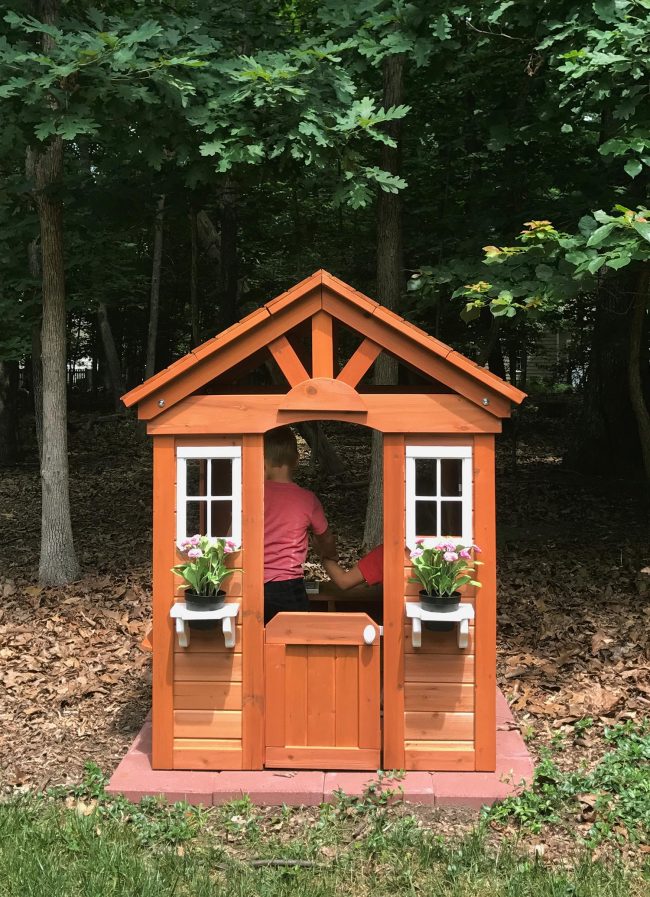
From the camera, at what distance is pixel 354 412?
497cm

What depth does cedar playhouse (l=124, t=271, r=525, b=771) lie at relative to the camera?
16.2ft

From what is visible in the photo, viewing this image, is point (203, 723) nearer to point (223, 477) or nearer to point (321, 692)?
point (321, 692)

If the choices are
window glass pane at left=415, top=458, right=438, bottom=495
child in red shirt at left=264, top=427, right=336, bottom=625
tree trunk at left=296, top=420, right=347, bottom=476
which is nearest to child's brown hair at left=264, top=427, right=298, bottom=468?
child in red shirt at left=264, top=427, right=336, bottom=625

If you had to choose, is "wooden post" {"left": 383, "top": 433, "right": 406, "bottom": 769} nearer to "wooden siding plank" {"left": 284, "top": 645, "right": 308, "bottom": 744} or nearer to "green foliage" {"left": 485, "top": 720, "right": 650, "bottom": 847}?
"wooden siding plank" {"left": 284, "top": 645, "right": 308, "bottom": 744}

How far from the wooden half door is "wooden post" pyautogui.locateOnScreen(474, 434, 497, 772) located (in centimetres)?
55

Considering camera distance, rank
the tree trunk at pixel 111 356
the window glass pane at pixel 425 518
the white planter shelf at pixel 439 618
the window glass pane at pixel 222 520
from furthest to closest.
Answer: the tree trunk at pixel 111 356 < the window glass pane at pixel 425 518 < the window glass pane at pixel 222 520 < the white planter shelf at pixel 439 618

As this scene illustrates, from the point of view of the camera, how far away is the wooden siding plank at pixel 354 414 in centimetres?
494

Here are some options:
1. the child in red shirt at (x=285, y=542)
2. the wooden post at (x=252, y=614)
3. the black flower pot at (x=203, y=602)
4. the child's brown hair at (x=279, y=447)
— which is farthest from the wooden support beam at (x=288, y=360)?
the black flower pot at (x=203, y=602)

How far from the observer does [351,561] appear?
9.27 meters

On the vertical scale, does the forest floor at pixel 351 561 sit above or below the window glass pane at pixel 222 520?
below

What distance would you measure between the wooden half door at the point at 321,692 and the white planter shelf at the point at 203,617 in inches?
9.7

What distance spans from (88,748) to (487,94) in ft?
24.0

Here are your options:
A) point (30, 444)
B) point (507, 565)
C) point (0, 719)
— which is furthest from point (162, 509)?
point (30, 444)

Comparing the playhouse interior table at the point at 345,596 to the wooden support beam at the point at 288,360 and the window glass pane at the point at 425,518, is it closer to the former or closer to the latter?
the window glass pane at the point at 425,518
